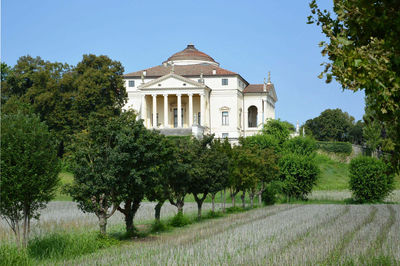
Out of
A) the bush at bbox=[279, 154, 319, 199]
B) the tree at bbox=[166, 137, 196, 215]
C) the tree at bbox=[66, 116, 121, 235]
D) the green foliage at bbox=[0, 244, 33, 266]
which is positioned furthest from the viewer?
the bush at bbox=[279, 154, 319, 199]

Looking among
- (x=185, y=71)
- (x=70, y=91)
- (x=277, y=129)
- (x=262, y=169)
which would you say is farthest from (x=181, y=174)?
(x=185, y=71)

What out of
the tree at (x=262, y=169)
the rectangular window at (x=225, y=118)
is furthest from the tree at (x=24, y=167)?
the rectangular window at (x=225, y=118)

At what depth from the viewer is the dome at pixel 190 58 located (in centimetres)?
9744

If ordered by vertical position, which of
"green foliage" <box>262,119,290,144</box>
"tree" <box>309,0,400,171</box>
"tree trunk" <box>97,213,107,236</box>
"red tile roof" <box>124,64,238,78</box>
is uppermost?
"red tile roof" <box>124,64,238,78</box>

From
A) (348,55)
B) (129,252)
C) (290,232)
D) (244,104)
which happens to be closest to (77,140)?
(129,252)

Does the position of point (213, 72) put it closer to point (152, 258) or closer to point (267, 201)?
point (267, 201)

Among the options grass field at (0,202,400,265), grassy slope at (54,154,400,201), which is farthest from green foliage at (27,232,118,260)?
grassy slope at (54,154,400,201)

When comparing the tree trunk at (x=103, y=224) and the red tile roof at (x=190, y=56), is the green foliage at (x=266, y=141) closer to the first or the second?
the red tile roof at (x=190, y=56)

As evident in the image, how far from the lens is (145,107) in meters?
82.9

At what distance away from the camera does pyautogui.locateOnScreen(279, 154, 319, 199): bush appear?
50.2 metres

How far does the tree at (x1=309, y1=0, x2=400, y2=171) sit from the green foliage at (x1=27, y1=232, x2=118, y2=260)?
11843 mm

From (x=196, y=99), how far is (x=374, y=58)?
267 ft

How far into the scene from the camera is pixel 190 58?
97500 millimetres

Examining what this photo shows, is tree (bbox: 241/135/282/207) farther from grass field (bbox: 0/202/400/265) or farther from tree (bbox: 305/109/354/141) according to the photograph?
tree (bbox: 305/109/354/141)
